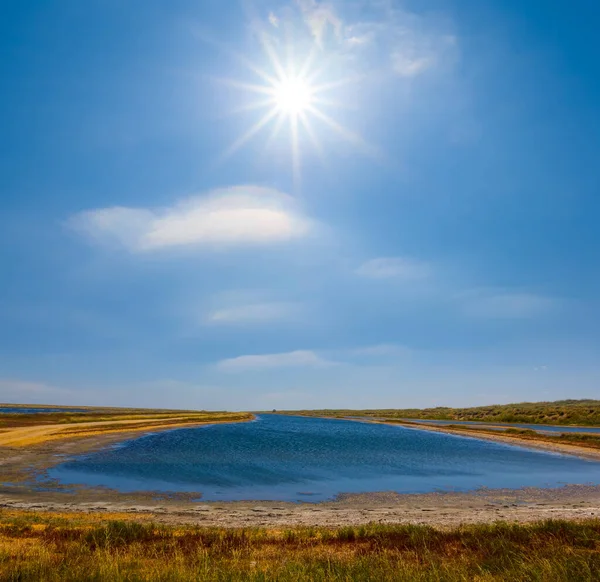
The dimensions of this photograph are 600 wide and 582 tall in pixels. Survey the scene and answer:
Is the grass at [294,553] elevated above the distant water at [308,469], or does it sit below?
above

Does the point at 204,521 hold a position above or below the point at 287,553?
below

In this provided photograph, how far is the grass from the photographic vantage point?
8.54m

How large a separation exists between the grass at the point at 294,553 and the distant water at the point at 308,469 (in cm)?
1196

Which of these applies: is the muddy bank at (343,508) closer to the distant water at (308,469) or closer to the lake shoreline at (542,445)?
the distant water at (308,469)

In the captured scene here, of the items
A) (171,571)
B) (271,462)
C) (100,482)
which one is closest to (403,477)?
(271,462)

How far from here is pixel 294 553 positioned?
39.2 feet

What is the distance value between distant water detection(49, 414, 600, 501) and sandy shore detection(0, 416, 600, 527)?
207 centimetres

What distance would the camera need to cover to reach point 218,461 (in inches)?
1592

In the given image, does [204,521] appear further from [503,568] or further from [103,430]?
[103,430]

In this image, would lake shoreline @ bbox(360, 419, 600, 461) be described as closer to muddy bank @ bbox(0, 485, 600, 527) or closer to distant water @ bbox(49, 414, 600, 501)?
distant water @ bbox(49, 414, 600, 501)

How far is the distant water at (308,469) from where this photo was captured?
2916 centimetres

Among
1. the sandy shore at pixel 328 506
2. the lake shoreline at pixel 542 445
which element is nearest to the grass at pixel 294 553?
the sandy shore at pixel 328 506

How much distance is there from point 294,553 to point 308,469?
26.4m

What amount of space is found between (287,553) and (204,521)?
8.87m
